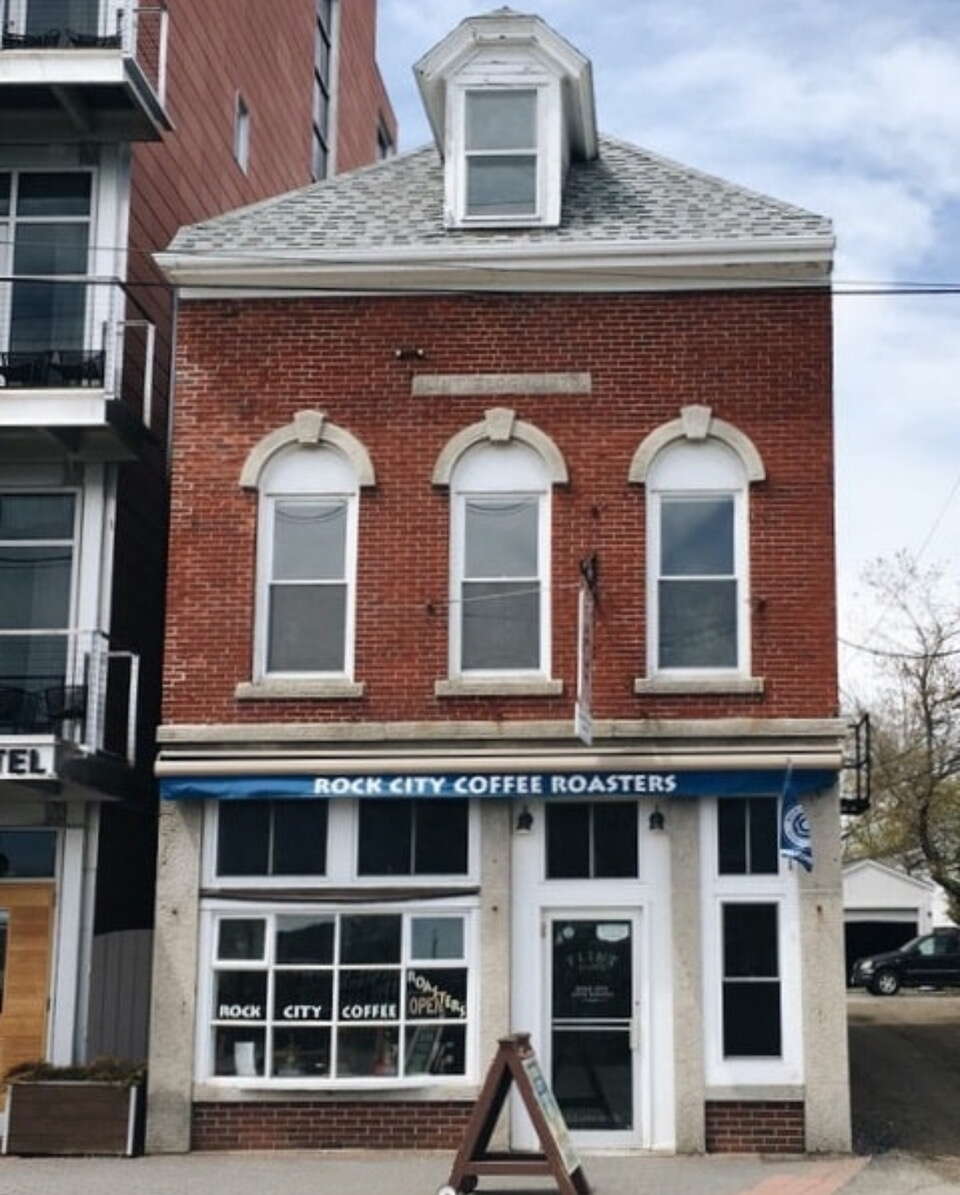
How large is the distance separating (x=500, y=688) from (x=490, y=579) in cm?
107

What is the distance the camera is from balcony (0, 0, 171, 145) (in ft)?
56.2

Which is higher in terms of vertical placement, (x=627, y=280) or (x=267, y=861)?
(x=627, y=280)

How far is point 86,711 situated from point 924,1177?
8515mm

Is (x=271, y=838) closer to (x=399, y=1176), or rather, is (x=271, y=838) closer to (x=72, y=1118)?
(x=72, y=1118)

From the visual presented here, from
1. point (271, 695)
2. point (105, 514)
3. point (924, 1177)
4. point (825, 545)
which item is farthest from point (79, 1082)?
point (825, 545)

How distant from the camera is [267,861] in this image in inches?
627

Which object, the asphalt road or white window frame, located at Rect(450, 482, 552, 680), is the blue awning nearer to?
white window frame, located at Rect(450, 482, 552, 680)

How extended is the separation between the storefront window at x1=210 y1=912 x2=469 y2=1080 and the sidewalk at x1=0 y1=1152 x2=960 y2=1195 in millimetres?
796

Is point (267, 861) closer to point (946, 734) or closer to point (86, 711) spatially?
point (86, 711)

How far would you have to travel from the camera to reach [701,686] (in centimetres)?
1573

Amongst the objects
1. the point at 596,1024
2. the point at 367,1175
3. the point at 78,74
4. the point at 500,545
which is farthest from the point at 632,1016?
the point at 78,74

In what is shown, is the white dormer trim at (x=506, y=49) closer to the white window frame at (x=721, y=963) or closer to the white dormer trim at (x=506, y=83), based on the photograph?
the white dormer trim at (x=506, y=83)

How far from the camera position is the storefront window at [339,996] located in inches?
611

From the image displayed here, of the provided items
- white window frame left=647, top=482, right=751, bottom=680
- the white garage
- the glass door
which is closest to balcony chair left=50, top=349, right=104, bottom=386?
white window frame left=647, top=482, right=751, bottom=680
